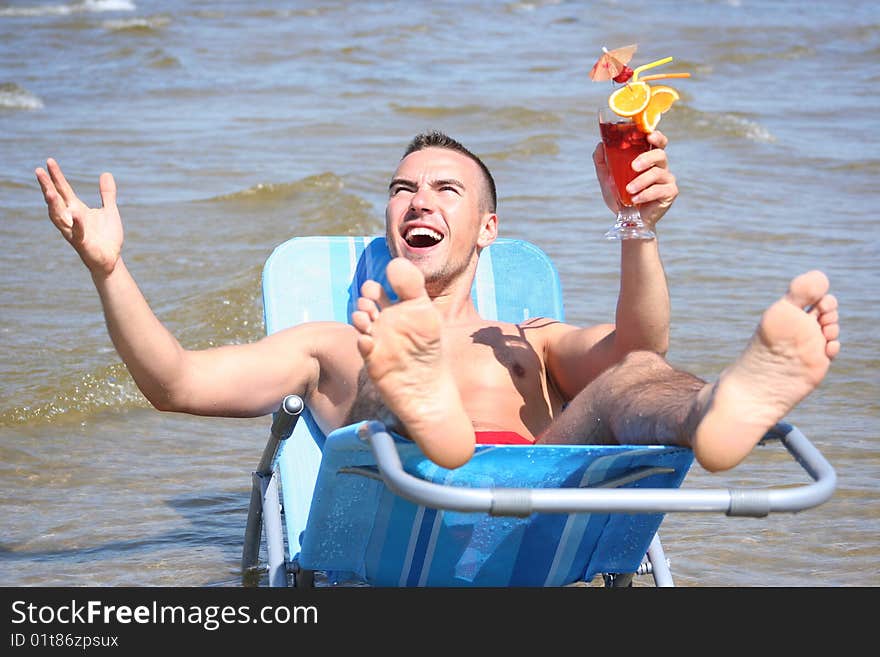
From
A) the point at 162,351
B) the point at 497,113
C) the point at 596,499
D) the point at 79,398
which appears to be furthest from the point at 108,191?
the point at 497,113

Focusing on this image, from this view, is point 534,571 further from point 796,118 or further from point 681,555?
point 796,118

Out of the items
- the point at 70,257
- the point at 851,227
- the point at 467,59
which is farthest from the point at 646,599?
the point at 467,59

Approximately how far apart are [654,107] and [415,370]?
3.06 ft

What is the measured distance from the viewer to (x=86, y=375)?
575cm

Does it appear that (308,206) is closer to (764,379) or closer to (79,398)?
(79,398)

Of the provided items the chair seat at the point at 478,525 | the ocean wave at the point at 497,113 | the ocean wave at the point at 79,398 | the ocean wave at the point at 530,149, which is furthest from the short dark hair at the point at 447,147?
the ocean wave at the point at 497,113

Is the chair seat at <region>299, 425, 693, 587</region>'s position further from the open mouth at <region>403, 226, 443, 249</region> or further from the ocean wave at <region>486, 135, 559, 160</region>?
the ocean wave at <region>486, 135, 559, 160</region>

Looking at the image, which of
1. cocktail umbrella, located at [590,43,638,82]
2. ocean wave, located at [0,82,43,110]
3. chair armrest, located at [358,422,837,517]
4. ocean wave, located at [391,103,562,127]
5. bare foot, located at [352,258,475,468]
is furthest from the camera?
ocean wave, located at [0,82,43,110]

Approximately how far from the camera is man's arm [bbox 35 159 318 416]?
2857 mm

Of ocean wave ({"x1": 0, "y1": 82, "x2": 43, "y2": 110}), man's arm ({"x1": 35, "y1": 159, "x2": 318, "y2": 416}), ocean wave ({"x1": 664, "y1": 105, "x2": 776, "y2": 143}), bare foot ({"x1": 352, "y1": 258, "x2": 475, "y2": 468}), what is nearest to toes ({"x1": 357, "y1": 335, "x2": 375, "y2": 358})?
bare foot ({"x1": 352, "y1": 258, "x2": 475, "y2": 468})

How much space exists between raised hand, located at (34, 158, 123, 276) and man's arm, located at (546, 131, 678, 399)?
121 centimetres

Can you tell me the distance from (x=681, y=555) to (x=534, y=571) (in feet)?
4.05

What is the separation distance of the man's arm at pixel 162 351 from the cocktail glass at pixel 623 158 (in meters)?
0.97

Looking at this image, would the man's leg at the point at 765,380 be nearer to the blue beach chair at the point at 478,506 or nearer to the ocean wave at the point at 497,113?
the blue beach chair at the point at 478,506
